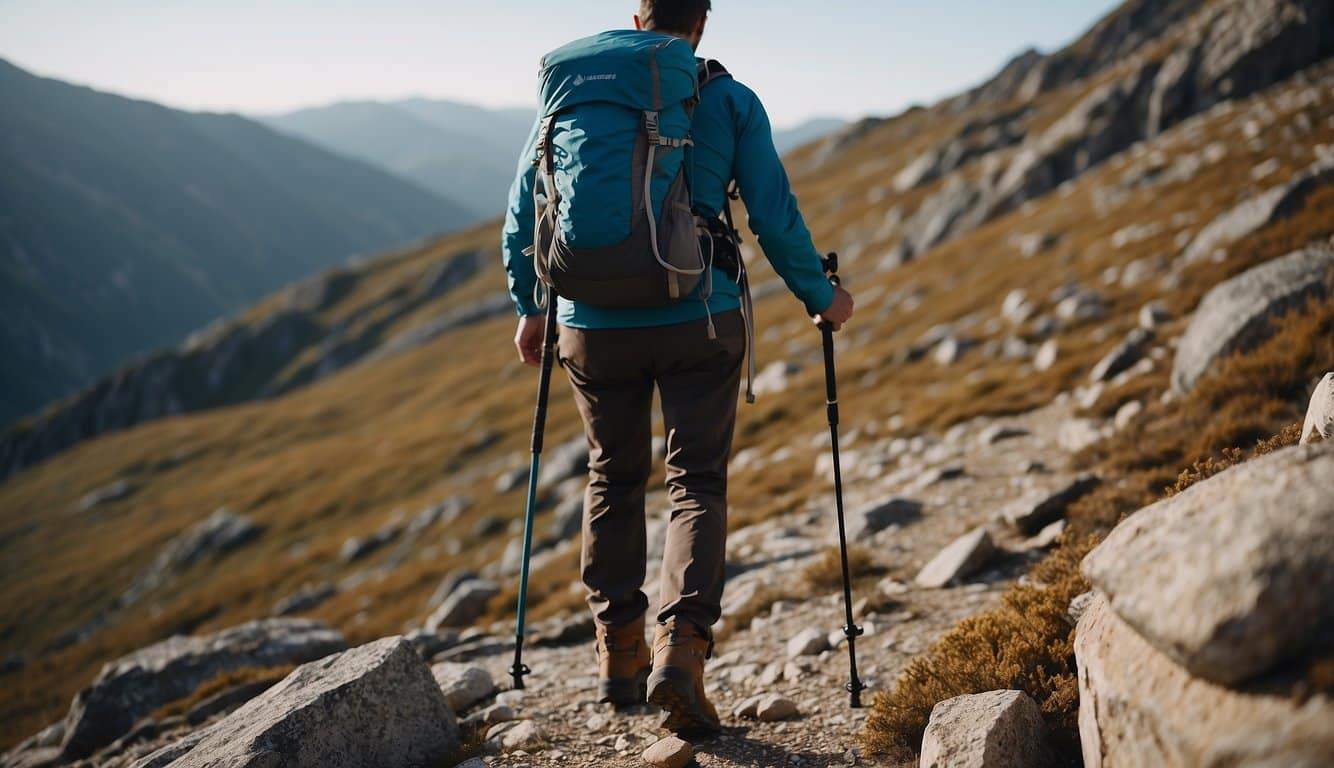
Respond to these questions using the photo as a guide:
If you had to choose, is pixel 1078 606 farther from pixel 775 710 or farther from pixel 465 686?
pixel 465 686

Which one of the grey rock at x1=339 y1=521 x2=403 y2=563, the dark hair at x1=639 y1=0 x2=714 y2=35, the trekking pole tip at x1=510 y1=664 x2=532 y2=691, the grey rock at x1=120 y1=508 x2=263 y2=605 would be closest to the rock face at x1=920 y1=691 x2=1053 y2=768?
the trekking pole tip at x1=510 y1=664 x2=532 y2=691

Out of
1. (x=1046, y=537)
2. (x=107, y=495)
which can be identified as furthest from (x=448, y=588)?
(x=107, y=495)

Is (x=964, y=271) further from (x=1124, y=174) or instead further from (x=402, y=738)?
(x=402, y=738)

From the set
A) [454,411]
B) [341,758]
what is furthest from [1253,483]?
[454,411]

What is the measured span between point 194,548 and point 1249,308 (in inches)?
2210

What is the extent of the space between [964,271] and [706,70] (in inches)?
Answer: 1246

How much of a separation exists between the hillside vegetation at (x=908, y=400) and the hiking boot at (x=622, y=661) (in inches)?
59.2

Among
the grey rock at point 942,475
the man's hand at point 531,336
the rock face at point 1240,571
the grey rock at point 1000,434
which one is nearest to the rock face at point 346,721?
the man's hand at point 531,336

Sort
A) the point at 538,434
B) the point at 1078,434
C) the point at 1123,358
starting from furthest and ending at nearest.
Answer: the point at 1123,358
the point at 1078,434
the point at 538,434

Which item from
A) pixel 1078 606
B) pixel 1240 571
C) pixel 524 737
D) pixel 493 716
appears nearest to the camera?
pixel 1240 571

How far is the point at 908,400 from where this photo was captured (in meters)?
16.6

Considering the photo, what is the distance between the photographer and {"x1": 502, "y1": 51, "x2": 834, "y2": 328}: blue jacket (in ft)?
14.4

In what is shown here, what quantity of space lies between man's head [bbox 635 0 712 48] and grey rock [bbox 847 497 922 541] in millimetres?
5536

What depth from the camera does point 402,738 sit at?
461cm
